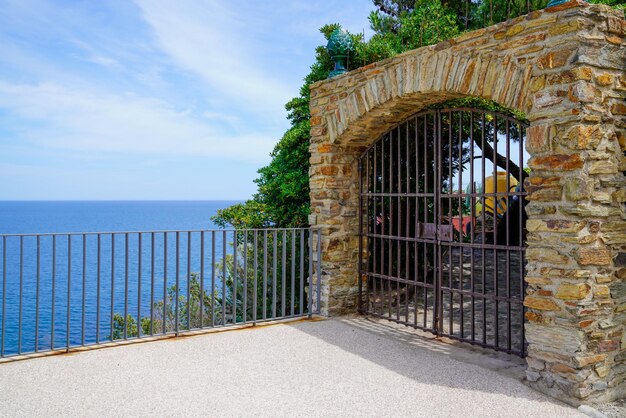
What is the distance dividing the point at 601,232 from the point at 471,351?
1774mm

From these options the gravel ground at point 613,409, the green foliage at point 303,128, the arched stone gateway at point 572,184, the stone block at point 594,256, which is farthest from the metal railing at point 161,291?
the gravel ground at point 613,409

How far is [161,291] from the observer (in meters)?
31.3

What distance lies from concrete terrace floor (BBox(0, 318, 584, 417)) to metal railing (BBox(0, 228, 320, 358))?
0.37m

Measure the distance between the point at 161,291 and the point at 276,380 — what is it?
2903 cm

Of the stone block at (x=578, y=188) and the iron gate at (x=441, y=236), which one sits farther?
the iron gate at (x=441, y=236)

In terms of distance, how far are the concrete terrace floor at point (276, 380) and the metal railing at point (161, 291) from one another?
37 centimetres

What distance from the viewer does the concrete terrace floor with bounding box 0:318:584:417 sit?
345 cm

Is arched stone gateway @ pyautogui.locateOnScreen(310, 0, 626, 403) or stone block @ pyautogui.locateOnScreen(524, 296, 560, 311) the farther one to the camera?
stone block @ pyautogui.locateOnScreen(524, 296, 560, 311)

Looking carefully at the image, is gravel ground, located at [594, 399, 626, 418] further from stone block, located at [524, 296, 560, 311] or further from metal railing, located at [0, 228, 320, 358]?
metal railing, located at [0, 228, 320, 358]

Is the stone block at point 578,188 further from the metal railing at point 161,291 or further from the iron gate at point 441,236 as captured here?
the metal railing at point 161,291

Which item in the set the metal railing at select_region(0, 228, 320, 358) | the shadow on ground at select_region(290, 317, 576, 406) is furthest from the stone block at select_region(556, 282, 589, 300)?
the metal railing at select_region(0, 228, 320, 358)

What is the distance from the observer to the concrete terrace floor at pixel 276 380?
345 centimetres

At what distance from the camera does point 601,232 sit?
3.59 metres

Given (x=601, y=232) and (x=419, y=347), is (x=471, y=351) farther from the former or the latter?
(x=601, y=232)
